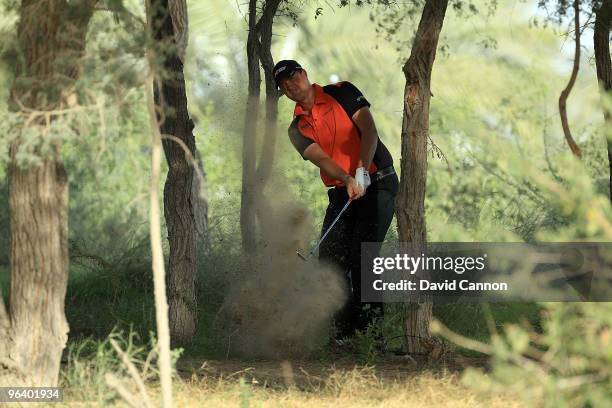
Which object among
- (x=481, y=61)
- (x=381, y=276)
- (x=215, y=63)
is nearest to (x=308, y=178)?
(x=215, y=63)

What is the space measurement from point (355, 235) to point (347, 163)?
23.6 inches

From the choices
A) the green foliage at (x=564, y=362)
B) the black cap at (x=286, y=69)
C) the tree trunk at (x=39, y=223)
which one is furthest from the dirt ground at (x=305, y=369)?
the green foliage at (x=564, y=362)

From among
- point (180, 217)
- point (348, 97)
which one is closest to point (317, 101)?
point (348, 97)

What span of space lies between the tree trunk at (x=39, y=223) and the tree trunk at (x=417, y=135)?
305 centimetres

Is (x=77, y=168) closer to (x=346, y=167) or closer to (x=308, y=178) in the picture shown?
(x=308, y=178)

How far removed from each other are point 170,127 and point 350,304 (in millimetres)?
2074

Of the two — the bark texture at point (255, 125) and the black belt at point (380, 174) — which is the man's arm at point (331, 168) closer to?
the black belt at point (380, 174)

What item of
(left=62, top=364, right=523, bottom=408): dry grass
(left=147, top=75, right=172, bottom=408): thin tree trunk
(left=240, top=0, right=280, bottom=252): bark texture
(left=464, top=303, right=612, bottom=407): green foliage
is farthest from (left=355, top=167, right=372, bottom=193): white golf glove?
(left=464, top=303, right=612, bottom=407): green foliage

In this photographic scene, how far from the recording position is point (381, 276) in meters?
10.8

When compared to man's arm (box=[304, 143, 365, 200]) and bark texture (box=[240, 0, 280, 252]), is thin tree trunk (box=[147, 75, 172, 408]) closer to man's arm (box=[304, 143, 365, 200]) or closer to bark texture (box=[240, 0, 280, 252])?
man's arm (box=[304, 143, 365, 200])

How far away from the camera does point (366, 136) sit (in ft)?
31.6

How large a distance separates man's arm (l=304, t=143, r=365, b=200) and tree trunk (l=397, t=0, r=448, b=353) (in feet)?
1.17

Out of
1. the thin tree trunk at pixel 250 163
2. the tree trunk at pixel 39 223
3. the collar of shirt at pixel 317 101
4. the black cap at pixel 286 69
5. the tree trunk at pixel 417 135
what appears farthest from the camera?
the thin tree trunk at pixel 250 163

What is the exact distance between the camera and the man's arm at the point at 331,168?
9.27 metres
